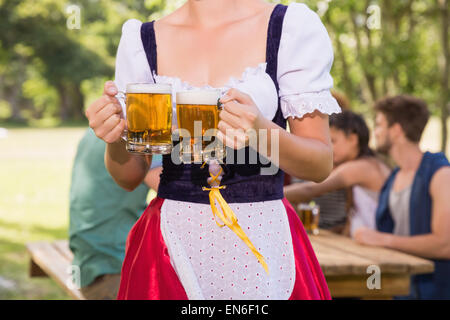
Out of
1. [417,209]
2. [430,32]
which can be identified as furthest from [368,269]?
[430,32]

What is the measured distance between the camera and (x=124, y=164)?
1.96m

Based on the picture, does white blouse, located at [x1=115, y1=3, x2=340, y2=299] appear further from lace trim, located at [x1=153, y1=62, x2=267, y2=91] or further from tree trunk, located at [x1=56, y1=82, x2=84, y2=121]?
tree trunk, located at [x1=56, y1=82, x2=84, y2=121]

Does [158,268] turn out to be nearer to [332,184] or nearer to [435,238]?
[435,238]

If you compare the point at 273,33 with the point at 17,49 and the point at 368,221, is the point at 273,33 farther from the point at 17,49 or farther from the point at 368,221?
the point at 17,49

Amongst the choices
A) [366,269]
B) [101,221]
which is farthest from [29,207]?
[366,269]

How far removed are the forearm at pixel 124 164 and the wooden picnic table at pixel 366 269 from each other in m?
1.52

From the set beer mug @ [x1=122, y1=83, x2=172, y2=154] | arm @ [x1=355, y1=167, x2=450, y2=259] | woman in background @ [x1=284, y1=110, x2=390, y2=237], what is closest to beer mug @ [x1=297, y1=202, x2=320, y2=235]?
woman in background @ [x1=284, y1=110, x2=390, y2=237]

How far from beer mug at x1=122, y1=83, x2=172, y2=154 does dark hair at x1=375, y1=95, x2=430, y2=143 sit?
117 inches

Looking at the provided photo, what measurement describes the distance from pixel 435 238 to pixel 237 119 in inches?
102

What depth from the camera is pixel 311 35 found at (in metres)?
1.76

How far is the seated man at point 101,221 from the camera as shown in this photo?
11.3 feet

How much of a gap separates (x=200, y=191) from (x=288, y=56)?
0.45 meters

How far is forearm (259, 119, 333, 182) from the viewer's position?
1.57m

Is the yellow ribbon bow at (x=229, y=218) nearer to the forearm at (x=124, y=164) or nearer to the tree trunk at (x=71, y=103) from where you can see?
the forearm at (x=124, y=164)
